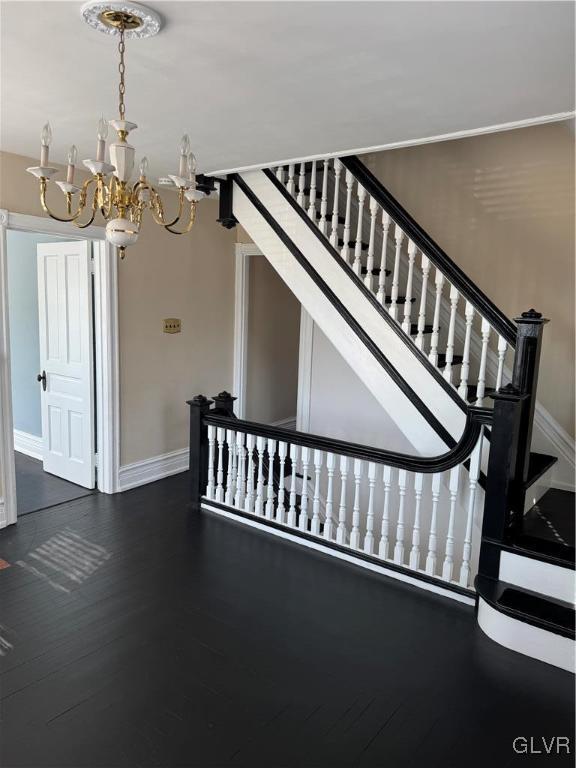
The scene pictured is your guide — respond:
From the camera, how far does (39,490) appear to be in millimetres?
4758

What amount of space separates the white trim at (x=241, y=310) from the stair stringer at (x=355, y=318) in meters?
1.36

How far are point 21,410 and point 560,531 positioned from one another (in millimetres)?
5358

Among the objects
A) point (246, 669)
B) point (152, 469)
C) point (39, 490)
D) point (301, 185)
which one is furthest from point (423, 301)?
point (39, 490)

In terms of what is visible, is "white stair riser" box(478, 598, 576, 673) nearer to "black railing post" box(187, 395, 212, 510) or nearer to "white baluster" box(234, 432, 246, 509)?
"white baluster" box(234, 432, 246, 509)

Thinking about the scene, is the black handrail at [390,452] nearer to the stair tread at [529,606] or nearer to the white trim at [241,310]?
the stair tread at [529,606]

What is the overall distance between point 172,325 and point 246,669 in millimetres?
3451

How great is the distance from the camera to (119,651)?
2611 millimetres

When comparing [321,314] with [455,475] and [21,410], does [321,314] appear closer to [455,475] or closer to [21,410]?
[455,475]

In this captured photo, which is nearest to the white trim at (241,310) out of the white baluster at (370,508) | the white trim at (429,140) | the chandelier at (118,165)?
the white trim at (429,140)

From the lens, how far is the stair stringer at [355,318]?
3576mm

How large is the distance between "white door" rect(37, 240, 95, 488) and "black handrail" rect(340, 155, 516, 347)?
2.33 m

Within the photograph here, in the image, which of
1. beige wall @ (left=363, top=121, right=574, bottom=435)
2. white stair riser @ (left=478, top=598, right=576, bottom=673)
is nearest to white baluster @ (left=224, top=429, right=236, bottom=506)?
white stair riser @ (left=478, top=598, right=576, bottom=673)

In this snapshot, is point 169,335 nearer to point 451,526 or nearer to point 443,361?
point 443,361

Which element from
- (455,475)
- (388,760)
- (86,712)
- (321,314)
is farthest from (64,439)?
(388,760)
